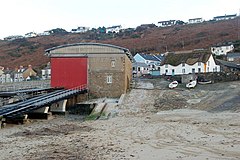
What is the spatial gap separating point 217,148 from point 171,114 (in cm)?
1160

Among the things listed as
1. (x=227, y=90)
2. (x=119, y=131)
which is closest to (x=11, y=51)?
(x=227, y=90)

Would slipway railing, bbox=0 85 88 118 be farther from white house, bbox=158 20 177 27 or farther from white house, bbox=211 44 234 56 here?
white house, bbox=158 20 177 27

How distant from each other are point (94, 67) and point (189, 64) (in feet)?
67.5

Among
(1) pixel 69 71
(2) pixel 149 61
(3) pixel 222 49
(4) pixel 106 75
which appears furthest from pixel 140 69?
(4) pixel 106 75

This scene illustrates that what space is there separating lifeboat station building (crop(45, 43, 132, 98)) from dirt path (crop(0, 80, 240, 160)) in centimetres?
529

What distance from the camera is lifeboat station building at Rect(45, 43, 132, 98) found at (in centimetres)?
3406

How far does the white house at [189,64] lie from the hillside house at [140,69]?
12.9m

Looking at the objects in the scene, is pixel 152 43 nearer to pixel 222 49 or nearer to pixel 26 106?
pixel 222 49

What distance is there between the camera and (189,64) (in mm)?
50156

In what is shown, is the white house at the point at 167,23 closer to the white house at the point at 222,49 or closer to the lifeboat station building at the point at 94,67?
the white house at the point at 222,49

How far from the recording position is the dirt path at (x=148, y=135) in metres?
12.3

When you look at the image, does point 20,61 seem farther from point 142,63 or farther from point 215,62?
point 215,62

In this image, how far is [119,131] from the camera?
1811cm

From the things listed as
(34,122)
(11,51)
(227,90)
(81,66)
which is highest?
(11,51)
